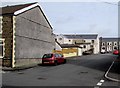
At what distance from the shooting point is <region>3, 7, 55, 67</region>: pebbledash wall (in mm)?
30016

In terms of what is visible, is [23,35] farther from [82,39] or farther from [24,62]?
[82,39]

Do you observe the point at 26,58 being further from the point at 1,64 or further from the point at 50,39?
the point at 50,39

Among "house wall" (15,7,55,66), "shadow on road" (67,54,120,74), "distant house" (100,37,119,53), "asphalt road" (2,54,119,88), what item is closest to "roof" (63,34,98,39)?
"distant house" (100,37,119,53)

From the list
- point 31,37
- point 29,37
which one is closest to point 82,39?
point 31,37

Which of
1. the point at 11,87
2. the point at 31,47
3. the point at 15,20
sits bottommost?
the point at 11,87

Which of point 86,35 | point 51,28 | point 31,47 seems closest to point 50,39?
point 51,28

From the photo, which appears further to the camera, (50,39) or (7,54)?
(50,39)

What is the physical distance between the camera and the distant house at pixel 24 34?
29.9m

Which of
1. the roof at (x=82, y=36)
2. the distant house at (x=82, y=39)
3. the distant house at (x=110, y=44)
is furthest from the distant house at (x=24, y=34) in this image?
the distant house at (x=110, y=44)

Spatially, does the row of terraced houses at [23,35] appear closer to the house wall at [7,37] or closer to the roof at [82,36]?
the house wall at [7,37]

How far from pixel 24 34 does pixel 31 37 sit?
2.37m

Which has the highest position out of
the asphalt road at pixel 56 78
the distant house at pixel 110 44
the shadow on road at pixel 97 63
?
the distant house at pixel 110 44

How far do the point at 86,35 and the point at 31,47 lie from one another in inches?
4063

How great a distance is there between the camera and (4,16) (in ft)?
99.5
